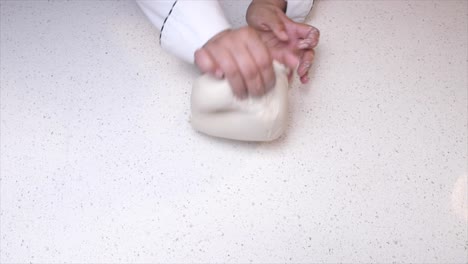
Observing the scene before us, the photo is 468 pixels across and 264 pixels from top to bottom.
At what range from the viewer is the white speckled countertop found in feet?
2.05

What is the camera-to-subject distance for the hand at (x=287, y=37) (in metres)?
0.68

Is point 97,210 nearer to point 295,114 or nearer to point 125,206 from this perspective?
point 125,206

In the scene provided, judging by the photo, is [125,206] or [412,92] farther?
[412,92]

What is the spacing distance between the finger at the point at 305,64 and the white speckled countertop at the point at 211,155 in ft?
0.12

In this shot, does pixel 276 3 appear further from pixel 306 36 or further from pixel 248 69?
pixel 248 69

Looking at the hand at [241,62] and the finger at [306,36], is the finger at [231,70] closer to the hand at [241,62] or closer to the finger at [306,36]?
the hand at [241,62]

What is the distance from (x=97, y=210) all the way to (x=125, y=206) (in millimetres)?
37

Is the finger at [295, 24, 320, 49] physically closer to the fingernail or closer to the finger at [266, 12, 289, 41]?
the finger at [266, 12, 289, 41]

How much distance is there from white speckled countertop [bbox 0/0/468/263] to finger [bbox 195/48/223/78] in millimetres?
134

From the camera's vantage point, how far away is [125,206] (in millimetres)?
639

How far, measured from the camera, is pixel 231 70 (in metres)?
0.58

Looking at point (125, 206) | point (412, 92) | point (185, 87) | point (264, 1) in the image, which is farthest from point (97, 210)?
point (412, 92)

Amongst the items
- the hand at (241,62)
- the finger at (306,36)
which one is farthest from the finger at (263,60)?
the finger at (306,36)

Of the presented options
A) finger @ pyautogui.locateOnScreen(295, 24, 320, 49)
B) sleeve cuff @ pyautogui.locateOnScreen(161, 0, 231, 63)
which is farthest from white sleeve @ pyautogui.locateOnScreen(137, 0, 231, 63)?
finger @ pyautogui.locateOnScreen(295, 24, 320, 49)
